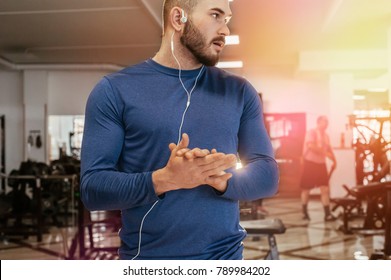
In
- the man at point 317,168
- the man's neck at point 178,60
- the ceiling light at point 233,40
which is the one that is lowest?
the man at point 317,168

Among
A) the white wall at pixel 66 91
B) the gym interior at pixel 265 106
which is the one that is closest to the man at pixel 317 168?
the gym interior at pixel 265 106

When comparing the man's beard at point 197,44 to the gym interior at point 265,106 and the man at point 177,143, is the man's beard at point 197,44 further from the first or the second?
the gym interior at point 265,106

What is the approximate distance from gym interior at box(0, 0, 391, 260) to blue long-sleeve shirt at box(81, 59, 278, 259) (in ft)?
4.92

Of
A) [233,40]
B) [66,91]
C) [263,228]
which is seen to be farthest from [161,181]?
[66,91]

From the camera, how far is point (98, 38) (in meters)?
5.58

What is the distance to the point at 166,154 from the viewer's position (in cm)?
85

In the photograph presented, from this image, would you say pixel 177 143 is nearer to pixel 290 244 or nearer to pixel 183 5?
pixel 183 5

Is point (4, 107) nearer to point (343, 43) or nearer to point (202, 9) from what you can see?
point (343, 43)

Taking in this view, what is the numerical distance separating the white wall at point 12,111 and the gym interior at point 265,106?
0.02 meters

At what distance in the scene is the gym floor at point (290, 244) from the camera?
3.48 m

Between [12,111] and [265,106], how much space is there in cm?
410

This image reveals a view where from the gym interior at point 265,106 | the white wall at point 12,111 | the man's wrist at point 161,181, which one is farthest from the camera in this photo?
the white wall at point 12,111
